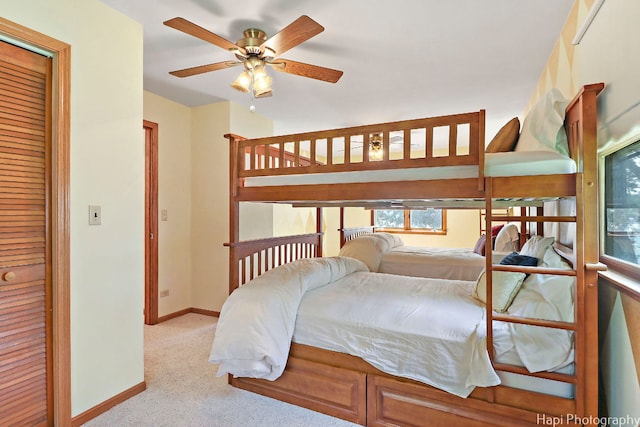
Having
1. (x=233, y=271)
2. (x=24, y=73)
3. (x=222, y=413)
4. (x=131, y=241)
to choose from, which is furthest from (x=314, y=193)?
(x=24, y=73)

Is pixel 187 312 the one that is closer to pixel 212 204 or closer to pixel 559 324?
pixel 212 204

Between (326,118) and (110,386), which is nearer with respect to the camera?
(110,386)

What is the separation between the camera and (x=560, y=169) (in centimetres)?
149

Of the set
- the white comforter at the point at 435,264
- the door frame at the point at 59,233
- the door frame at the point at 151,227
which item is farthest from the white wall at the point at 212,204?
the door frame at the point at 59,233

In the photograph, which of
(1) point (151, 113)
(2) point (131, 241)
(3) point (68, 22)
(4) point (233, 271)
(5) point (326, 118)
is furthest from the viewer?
(5) point (326, 118)

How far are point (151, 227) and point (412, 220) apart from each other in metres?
4.63

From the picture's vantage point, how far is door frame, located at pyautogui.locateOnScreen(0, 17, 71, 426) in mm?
1735

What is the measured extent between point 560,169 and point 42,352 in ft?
9.03

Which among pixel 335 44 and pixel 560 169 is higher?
pixel 335 44

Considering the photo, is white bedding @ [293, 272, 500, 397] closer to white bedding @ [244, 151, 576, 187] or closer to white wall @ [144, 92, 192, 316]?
white bedding @ [244, 151, 576, 187]

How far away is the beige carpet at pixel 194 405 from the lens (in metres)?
1.84

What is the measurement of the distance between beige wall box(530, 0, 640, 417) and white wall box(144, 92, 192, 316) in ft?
11.8

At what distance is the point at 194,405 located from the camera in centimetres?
199

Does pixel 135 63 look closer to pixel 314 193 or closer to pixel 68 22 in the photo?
pixel 68 22
